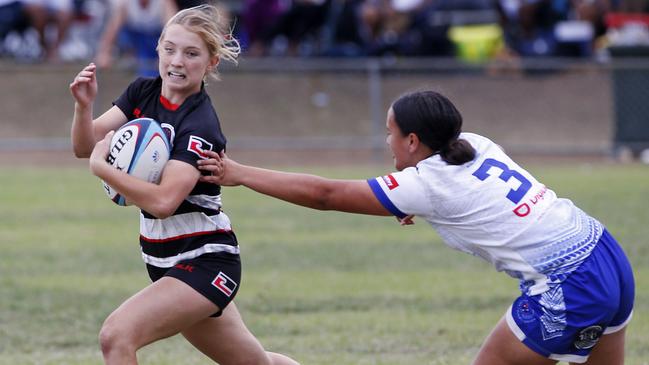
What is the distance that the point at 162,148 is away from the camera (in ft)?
15.9

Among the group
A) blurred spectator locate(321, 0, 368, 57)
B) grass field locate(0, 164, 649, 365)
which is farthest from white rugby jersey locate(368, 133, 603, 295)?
blurred spectator locate(321, 0, 368, 57)

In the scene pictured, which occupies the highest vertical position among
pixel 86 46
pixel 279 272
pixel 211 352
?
pixel 211 352

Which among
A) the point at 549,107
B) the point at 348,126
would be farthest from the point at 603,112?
the point at 348,126

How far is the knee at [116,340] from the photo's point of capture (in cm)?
468

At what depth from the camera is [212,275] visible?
496 centimetres

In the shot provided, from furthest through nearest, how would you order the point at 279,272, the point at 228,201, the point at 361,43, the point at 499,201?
the point at 361,43 → the point at 228,201 → the point at 279,272 → the point at 499,201

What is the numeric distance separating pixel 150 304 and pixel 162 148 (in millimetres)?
648

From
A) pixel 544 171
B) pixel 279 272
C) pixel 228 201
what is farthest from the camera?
pixel 544 171

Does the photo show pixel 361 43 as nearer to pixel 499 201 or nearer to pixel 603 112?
pixel 603 112

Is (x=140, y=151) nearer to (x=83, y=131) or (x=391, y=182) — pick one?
(x=83, y=131)

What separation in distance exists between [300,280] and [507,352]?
495cm

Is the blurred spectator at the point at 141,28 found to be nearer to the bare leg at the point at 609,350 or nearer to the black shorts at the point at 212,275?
the black shorts at the point at 212,275

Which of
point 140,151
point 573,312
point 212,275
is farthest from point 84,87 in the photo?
point 573,312

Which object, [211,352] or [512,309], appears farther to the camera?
[211,352]
